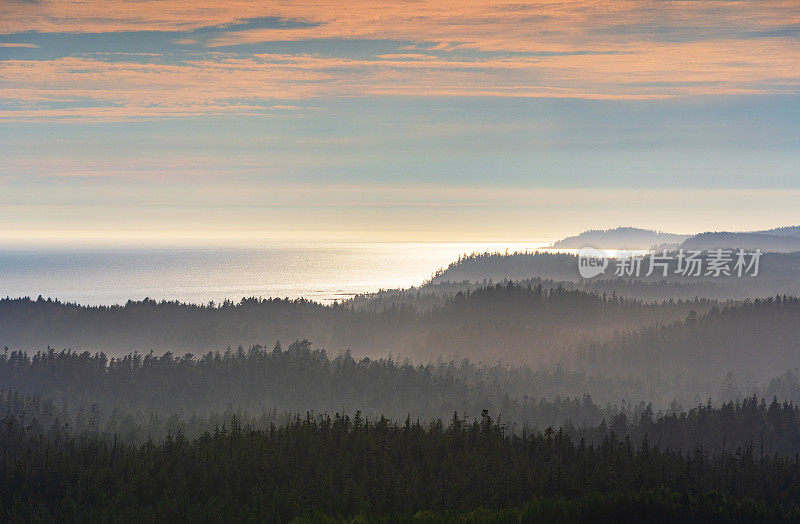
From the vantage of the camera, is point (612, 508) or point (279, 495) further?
point (279, 495)

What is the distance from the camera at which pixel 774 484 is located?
620ft

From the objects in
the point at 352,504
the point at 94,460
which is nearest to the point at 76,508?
the point at 94,460

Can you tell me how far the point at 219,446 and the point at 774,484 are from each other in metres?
133

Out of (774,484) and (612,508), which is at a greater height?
(612,508)

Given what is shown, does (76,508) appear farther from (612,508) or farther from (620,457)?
(620,457)

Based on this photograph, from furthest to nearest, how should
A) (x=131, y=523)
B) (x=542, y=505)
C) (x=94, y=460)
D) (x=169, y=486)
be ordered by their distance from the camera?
(x=94, y=460) < (x=169, y=486) < (x=131, y=523) < (x=542, y=505)

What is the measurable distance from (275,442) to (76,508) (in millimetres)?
50300

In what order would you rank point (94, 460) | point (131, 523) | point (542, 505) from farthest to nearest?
point (94, 460)
point (131, 523)
point (542, 505)

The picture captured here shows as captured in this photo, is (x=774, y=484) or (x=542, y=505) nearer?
(x=542, y=505)

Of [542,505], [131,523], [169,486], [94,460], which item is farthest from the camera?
[94,460]

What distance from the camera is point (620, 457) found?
7579 inches

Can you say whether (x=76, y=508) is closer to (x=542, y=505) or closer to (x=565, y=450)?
(x=542, y=505)

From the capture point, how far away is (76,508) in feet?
522

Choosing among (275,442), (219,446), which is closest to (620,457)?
(275,442)
